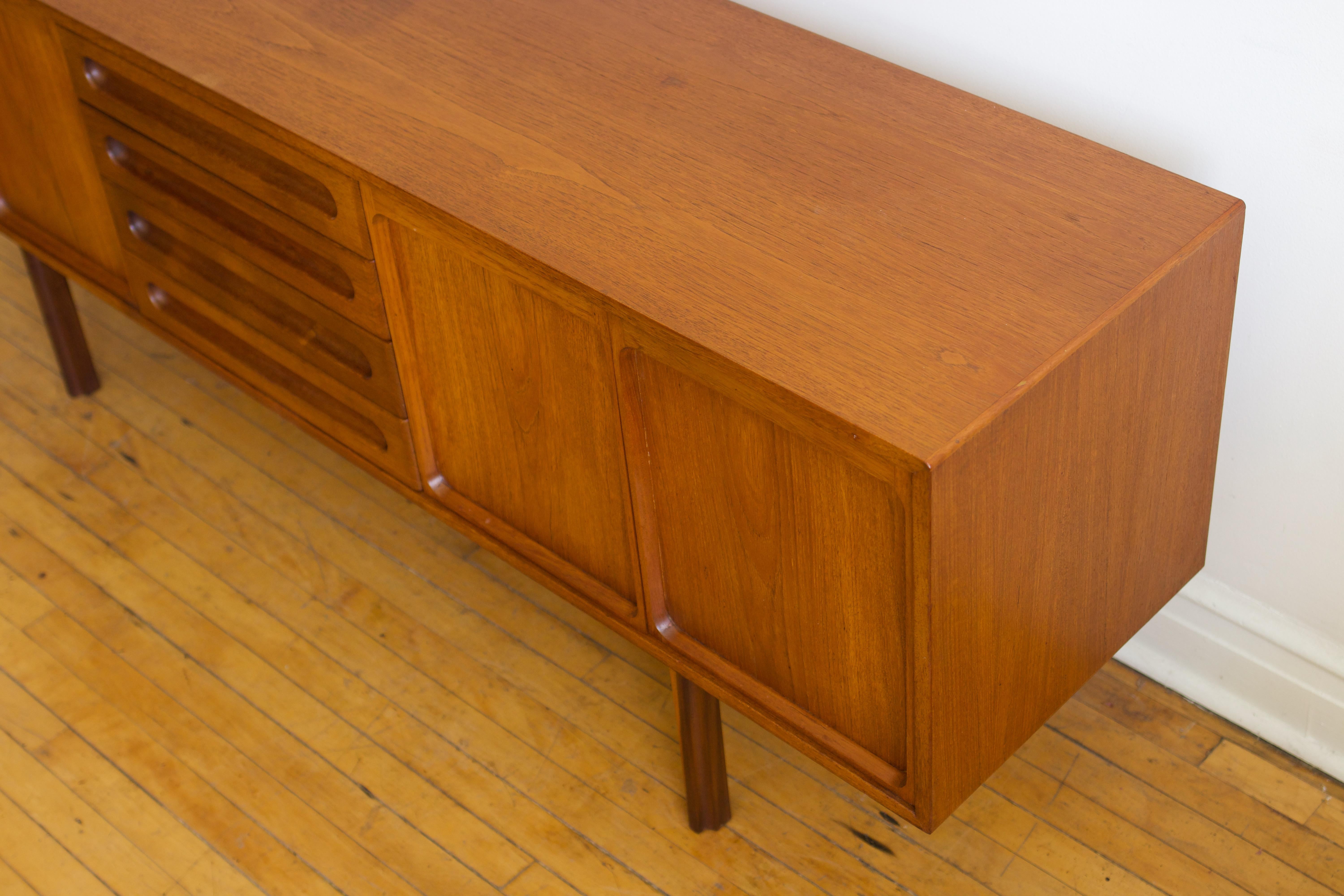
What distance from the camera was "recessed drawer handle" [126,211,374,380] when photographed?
1.62 m

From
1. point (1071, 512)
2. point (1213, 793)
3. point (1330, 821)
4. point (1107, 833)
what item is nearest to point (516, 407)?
point (1071, 512)

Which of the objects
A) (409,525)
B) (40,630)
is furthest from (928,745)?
(40,630)

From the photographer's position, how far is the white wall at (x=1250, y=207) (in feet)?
4.46

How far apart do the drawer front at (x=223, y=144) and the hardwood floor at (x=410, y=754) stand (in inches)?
26.6

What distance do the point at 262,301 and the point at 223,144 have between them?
0.21m

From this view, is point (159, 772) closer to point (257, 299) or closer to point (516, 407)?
point (257, 299)

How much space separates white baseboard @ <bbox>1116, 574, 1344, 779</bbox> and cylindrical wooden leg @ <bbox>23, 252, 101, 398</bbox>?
1.70 m

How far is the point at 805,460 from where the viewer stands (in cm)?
116

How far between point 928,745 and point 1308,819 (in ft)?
2.29

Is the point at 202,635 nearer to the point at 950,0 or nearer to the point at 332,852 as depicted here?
the point at 332,852

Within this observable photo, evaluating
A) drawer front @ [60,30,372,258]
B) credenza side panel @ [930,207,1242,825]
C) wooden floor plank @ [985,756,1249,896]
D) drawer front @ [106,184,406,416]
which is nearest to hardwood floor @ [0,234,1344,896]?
wooden floor plank @ [985,756,1249,896]

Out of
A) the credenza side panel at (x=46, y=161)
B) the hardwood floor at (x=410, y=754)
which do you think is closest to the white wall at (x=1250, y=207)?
the hardwood floor at (x=410, y=754)

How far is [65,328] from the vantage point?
227cm

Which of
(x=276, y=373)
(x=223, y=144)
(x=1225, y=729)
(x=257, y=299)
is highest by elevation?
(x=223, y=144)
